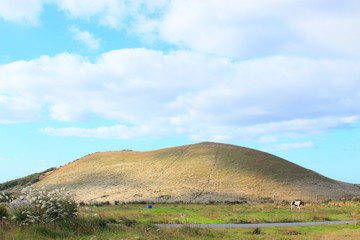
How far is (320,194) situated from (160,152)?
46.2 metres

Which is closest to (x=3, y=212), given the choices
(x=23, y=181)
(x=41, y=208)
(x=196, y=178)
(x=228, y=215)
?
(x=41, y=208)

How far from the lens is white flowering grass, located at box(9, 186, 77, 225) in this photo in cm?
1934

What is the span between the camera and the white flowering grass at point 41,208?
63.5 ft

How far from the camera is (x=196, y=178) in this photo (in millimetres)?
84312

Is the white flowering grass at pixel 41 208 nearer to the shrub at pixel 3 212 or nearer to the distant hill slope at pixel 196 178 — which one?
the shrub at pixel 3 212

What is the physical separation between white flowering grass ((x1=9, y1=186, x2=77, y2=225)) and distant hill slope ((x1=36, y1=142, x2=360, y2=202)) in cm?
5208

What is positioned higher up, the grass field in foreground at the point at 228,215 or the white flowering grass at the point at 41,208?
the white flowering grass at the point at 41,208

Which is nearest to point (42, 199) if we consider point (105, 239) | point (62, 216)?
point (62, 216)

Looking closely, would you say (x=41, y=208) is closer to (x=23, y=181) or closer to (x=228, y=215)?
(x=228, y=215)

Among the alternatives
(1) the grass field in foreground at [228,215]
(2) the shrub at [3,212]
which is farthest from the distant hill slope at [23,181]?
(2) the shrub at [3,212]

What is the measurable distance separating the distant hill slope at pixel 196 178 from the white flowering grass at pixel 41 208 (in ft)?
171

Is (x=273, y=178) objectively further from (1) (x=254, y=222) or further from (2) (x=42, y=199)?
(2) (x=42, y=199)

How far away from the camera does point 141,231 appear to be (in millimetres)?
19359

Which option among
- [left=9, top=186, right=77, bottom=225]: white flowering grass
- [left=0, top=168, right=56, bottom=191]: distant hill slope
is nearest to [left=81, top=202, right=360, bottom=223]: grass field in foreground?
[left=9, top=186, right=77, bottom=225]: white flowering grass
